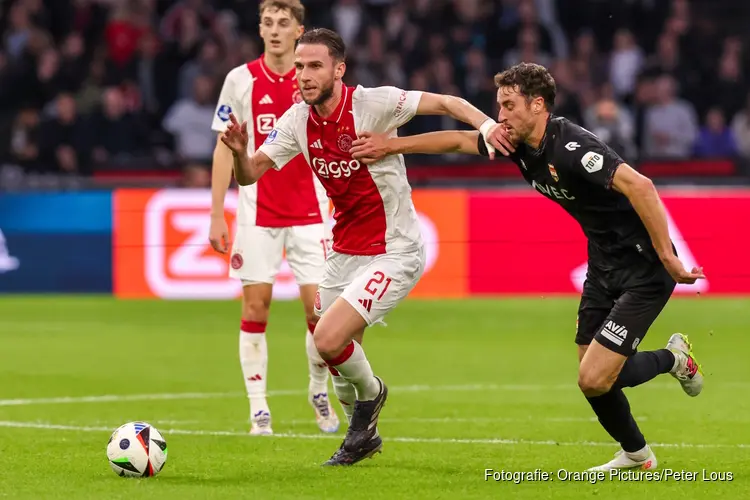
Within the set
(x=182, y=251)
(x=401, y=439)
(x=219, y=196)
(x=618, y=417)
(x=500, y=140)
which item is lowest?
(x=182, y=251)

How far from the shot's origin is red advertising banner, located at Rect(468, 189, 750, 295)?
53.3 ft

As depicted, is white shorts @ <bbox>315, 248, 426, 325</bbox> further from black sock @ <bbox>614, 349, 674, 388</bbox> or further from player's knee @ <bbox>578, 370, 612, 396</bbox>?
black sock @ <bbox>614, 349, 674, 388</bbox>

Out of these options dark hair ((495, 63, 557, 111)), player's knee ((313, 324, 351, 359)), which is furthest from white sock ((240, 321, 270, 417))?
dark hair ((495, 63, 557, 111))

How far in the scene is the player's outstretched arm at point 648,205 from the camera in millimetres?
6781

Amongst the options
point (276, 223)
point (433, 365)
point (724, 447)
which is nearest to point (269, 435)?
point (276, 223)

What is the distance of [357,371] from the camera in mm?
7547

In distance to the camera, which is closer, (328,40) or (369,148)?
(369,148)

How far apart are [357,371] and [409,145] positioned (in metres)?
1.22

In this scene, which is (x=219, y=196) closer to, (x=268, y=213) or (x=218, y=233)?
(x=218, y=233)

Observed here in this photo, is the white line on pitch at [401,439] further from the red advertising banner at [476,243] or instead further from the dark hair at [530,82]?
the red advertising banner at [476,243]

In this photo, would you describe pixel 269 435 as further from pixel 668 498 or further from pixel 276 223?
pixel 668 498

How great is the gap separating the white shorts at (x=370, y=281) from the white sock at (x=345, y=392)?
397 millimetres

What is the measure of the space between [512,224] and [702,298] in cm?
234

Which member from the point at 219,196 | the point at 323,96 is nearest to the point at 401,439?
the point at 219,196
